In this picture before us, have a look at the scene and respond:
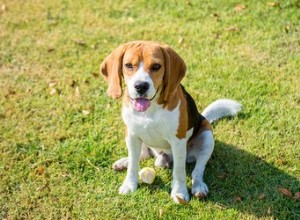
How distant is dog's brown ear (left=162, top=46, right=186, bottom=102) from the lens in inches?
170

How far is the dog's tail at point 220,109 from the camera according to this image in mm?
5801

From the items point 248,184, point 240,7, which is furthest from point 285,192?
point 240,7

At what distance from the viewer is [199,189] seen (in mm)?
4965

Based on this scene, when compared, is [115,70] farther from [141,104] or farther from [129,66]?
[141,104]

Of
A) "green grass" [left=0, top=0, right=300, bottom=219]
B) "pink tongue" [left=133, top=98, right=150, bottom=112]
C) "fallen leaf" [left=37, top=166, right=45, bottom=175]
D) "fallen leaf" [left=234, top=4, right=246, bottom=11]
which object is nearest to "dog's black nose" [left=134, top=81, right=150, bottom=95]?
"pink tongue" [left=133, top=98, right=150, bottom=112]

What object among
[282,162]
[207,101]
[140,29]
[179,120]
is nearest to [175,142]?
[179,120]

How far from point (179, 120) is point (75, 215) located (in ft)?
5.04

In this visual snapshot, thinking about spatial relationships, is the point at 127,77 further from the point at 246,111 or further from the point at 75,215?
the point at 246,111

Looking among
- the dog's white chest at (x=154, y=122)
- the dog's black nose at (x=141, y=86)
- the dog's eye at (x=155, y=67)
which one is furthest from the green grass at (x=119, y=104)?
the dog's eye at (x=155, y=67)

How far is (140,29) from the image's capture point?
27.1 ft

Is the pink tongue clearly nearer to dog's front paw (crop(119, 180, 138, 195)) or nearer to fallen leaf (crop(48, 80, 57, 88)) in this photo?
dog's front paw (crop(119, 180, 138, 195))

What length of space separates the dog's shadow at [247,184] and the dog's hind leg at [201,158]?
0.41ft

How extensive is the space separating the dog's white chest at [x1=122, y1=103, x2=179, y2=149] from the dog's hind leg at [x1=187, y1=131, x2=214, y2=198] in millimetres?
599

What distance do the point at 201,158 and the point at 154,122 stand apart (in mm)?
906
